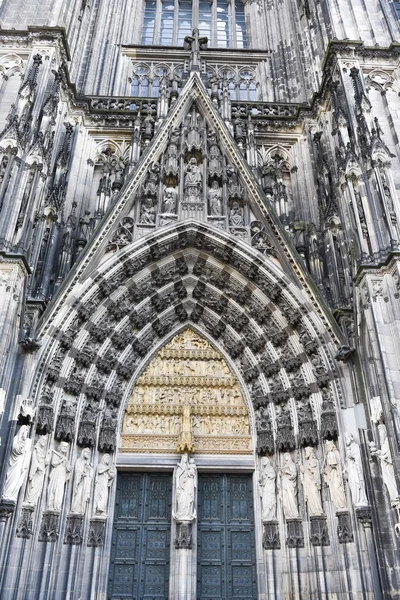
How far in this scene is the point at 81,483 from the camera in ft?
30.1

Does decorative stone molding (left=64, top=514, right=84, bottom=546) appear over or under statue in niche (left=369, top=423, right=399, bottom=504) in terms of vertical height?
under

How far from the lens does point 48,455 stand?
898cm

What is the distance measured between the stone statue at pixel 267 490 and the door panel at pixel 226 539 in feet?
1.35

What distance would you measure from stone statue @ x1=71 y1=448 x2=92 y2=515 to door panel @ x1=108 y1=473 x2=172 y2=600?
83 cm

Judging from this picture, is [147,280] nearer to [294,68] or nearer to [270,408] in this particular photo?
[270,408]

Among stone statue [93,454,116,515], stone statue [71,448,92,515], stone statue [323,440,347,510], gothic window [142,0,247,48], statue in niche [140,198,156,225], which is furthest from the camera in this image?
gothic window [142,0,247,48]

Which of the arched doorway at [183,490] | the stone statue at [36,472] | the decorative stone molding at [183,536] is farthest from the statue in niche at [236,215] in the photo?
the decorative stone molding at [183,536]

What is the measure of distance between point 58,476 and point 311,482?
4.29 metres

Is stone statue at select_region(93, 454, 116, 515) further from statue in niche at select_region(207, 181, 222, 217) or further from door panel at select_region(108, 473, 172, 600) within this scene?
statue in niche at select_region(207, 181, 222, 217)

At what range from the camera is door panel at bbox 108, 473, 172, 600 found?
912cm

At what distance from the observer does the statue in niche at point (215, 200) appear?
1120 cm

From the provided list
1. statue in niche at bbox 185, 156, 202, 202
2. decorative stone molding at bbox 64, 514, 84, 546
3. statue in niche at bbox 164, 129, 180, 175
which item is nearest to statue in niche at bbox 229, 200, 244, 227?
statue in niche at bbox 185, 156, 202, 202

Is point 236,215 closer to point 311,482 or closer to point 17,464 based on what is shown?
point 311,482

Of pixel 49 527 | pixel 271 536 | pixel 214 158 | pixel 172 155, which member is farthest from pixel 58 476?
pixel 214 158
